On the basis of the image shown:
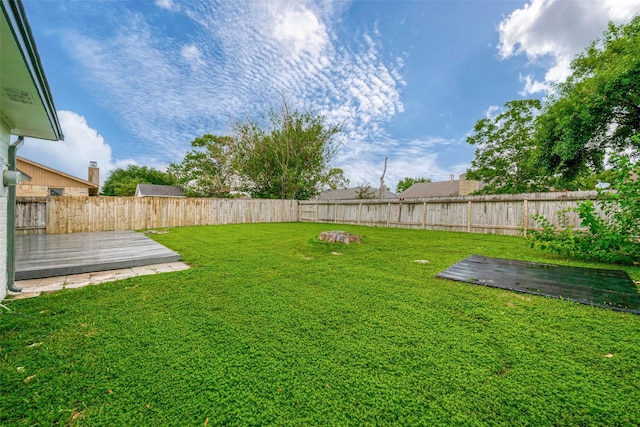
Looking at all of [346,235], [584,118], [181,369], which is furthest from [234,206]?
[584,118]

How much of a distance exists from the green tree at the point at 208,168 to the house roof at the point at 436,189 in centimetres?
1507

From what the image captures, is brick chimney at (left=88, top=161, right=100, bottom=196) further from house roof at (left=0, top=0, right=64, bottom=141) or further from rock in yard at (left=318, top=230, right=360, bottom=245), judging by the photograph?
rock in yard at (left=318, top=230, right=360, bottom=245)

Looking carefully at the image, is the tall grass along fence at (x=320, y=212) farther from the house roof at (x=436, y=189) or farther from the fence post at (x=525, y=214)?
the house roof at (x=436, y=189)

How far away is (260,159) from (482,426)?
647 inches

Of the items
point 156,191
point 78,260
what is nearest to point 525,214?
point 78,260

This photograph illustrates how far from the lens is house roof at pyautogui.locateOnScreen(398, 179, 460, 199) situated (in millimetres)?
23031

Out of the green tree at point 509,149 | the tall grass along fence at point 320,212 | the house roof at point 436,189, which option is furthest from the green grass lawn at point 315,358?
the house roof at point 436,189

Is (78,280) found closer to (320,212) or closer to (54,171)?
(320,212)

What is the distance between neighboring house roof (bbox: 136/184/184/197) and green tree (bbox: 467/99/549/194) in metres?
25.8

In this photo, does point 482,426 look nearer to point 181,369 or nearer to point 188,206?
point 181,369

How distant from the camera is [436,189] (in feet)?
79.5

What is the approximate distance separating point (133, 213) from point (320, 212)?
27.4 ft

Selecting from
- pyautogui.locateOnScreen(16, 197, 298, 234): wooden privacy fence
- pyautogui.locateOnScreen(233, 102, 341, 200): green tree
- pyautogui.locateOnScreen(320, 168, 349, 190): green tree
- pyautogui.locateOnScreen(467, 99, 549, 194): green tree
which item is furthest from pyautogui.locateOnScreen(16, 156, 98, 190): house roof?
pyautogui.locateOnScreen(467, 99, 549, 194): green tree

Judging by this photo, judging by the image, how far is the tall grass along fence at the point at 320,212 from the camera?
7.10 m
